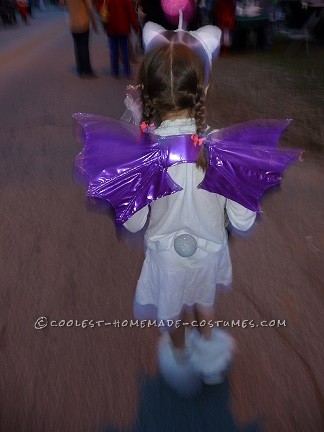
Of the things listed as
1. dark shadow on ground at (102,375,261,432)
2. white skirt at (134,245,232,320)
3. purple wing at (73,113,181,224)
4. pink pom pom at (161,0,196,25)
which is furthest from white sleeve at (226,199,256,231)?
dark shadow on ground at (102,375,261,432)

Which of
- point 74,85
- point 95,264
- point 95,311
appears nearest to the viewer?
point 95,311

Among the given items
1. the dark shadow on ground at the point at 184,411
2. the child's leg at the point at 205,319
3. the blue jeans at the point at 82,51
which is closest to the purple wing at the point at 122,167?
the child's leg at the point at 205,319

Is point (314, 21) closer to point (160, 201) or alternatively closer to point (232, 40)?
point (232, 40)

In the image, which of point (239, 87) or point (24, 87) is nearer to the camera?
point (239, 87)

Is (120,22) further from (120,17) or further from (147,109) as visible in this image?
(147,109)

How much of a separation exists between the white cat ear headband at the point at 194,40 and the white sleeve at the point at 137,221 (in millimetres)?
534

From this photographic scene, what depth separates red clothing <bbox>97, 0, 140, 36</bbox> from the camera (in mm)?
6797

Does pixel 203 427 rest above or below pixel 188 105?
below

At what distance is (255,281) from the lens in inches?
110

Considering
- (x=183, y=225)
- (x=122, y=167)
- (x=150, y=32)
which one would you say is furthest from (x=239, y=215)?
(x=150, y=32)

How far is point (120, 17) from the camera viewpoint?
22.6 feet

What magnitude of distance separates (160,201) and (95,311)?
3.91ft

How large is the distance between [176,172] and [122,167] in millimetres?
192

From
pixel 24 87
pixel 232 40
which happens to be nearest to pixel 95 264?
pixel 24 87
